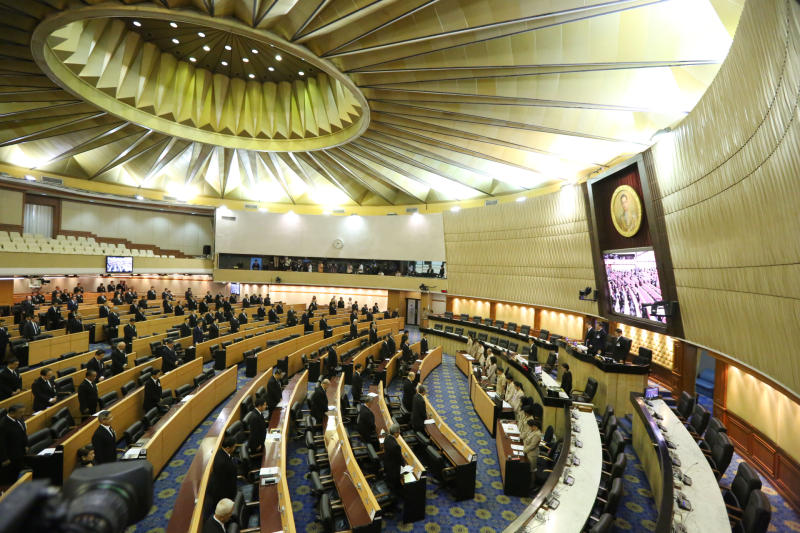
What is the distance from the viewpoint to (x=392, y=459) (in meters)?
5.49

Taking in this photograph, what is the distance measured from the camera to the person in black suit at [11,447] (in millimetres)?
5008

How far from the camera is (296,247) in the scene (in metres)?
24.0

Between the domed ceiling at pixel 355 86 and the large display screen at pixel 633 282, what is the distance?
123 inches

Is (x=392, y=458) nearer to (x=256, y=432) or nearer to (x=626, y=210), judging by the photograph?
(x=256, y=432)

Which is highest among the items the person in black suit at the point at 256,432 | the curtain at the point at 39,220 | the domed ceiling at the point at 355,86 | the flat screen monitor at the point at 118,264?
the domed ceiling at the point at 355,86

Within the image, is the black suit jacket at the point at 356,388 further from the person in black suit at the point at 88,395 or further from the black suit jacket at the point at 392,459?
the person in black suit at the point at 88,395

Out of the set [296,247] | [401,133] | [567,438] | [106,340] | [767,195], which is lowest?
[567,438]

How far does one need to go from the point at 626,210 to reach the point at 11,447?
13.5 metres

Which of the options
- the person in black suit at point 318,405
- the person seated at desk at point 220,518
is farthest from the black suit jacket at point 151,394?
the person seated at desk at point 220,518

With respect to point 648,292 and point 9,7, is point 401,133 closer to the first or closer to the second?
point 648,292

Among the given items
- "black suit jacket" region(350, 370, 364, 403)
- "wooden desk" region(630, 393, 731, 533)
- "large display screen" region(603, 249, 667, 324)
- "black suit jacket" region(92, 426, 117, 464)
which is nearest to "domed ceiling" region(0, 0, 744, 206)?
"large display screen" region(603, 249, 667, 324)

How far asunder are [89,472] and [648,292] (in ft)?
37.1

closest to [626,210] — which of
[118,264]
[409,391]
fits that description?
[409,391]

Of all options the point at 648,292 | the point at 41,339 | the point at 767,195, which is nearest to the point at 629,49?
the point at 767,195
